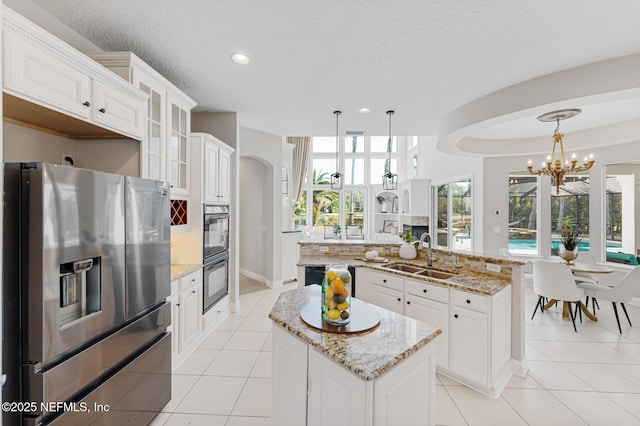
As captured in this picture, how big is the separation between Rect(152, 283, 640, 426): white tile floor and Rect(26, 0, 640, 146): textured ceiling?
9.27 ft

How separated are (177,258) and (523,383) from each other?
361 cm

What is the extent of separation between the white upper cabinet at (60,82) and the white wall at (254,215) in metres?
3.32

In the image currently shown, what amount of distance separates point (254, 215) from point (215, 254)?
88.8 inches

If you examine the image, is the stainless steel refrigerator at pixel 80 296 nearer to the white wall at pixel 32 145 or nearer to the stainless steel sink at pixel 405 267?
the white wall at pixel 32 145

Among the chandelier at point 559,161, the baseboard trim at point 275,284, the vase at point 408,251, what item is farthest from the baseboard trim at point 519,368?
the baseboard trim at point 275,284

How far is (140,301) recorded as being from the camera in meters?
1.73

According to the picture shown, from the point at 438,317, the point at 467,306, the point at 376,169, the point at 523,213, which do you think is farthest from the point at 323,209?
the point at 467,306

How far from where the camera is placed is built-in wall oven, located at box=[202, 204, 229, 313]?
3121 millimetres

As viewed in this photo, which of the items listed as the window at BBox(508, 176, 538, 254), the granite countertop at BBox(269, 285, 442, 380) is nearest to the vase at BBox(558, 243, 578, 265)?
A: the window at BBox(508, 176, 538, 254)

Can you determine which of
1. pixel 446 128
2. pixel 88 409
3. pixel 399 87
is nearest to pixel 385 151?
pixel 446 128

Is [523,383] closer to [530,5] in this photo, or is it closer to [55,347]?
[530,5]

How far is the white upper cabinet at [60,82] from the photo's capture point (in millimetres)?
1242

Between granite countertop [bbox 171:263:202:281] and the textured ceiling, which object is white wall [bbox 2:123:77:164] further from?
granite countertop [bbox 171:263:202:281]

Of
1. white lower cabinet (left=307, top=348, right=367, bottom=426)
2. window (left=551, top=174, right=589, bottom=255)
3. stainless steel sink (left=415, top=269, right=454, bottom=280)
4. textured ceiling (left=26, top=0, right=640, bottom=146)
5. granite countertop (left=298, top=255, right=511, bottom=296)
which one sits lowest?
white lower cabinet (left=307, top=348, right=367, bottom=426)
